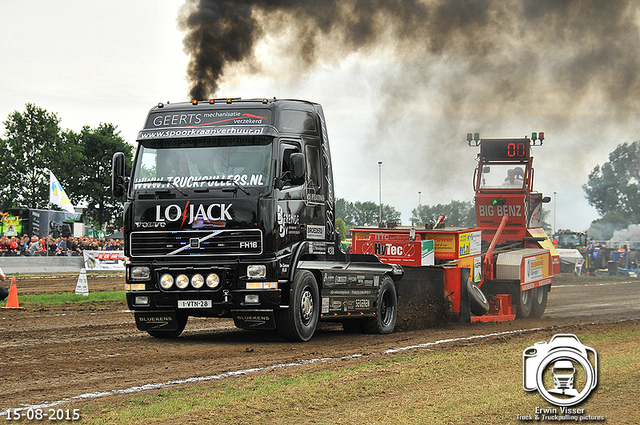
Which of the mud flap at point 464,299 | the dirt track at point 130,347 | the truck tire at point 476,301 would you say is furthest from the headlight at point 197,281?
the truck tire at point 476,301

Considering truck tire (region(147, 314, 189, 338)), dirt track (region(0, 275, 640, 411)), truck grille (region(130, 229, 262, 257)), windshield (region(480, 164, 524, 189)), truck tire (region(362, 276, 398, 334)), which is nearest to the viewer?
dirt track (region(0, 275, 640, 411))

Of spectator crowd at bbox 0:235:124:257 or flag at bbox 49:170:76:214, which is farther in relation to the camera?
flag at bbox 49:170:76:214

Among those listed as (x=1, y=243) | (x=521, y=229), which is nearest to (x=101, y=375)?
(x=521, y=229)

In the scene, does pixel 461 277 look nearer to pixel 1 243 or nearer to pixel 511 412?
pixel 511 412

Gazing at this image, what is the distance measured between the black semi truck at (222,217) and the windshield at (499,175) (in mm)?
9234

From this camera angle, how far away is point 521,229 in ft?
62.3

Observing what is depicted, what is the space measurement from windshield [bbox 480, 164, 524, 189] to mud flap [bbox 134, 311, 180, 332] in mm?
10785

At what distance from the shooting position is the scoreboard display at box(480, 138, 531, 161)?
1953cm

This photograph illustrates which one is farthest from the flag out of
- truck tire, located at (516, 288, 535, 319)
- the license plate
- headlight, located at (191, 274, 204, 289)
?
headlight, located at (191, 274, 204, 289)

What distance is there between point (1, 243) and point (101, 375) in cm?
2548

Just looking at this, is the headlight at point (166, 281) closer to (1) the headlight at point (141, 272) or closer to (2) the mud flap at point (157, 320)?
(1) the headlight at point (141, 272)

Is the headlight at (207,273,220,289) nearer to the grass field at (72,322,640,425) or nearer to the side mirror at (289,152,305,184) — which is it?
the side mirror at (289,152,305,184)

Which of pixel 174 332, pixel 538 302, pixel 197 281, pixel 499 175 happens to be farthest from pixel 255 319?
pixel 499 175

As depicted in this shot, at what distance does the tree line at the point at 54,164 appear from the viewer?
6084 cm
